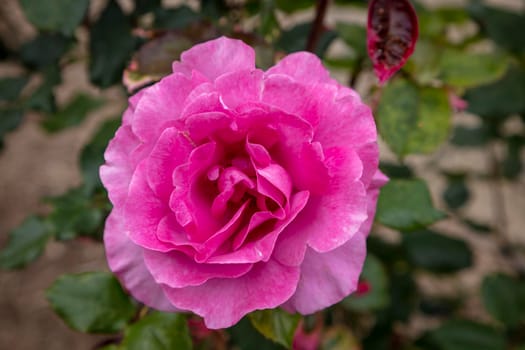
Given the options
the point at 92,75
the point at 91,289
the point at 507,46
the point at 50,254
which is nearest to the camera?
the point at 91,289

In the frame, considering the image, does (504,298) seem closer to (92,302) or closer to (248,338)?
(248,338)

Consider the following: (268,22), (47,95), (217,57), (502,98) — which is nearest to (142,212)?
(217,57)

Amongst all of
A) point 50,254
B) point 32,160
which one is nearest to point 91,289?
point 50,254

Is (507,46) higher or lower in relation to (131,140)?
lower

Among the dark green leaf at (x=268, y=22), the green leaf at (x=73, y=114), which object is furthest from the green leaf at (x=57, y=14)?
the green leaf at (x=73, y=114)

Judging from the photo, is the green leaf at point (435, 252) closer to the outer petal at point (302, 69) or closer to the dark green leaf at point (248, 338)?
the dark green leaf at point (248, 338)

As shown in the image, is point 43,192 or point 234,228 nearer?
point 234,228

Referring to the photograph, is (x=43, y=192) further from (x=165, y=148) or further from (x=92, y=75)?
(x=165, y=148)
